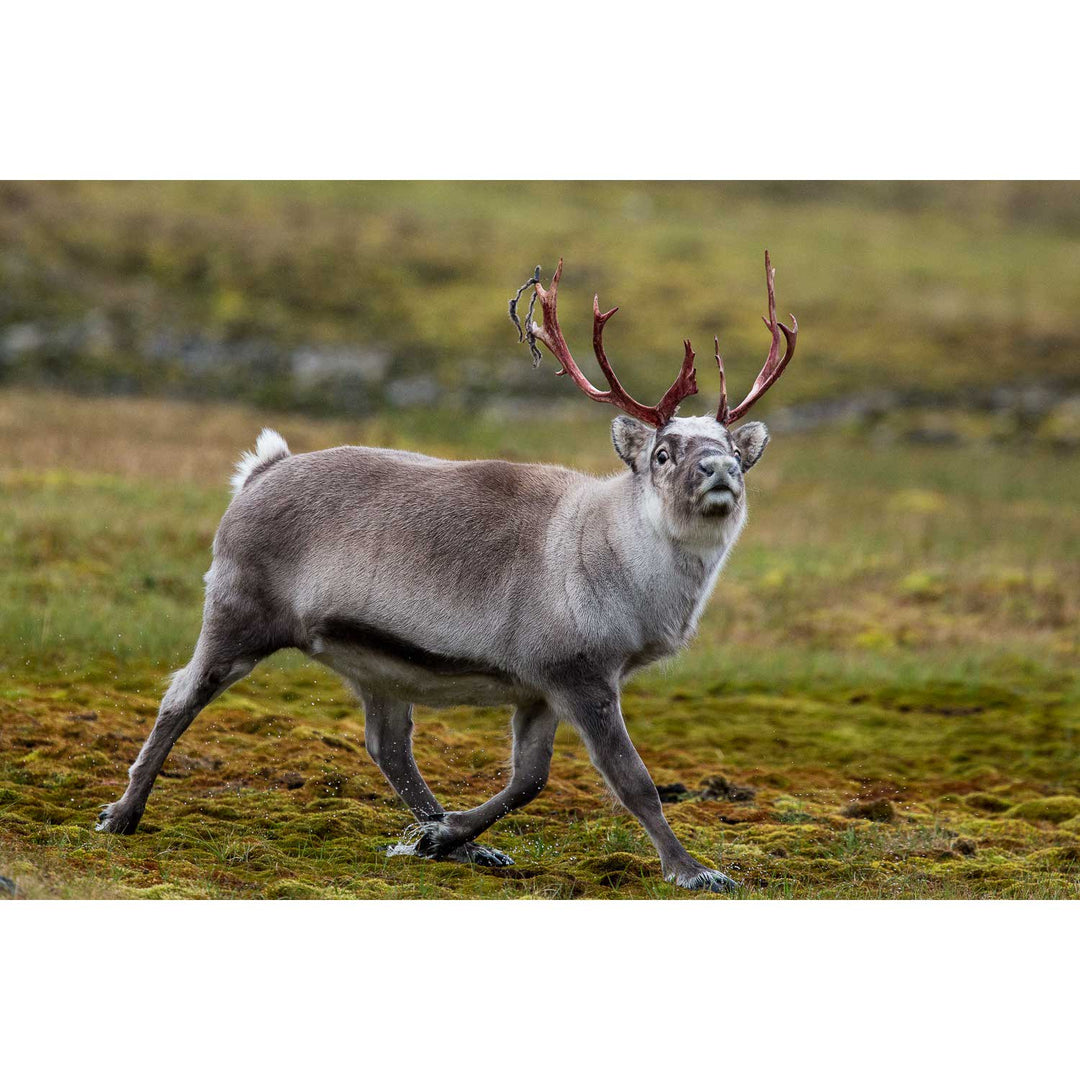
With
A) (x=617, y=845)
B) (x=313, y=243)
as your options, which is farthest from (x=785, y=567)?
(x=313, y=243)

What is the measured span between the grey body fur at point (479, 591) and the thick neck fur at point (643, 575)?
0.01m

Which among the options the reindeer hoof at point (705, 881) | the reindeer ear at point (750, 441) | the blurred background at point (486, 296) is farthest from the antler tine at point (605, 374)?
the blurred background at point (486, 296)

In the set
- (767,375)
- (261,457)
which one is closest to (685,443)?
(767,375)

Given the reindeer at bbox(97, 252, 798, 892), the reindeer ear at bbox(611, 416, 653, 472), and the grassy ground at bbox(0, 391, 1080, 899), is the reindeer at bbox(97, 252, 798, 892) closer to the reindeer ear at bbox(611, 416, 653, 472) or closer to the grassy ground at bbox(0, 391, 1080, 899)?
the reindeer ear at bbox(611, 416, 653, 472)

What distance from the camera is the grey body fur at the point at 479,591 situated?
8.27 m

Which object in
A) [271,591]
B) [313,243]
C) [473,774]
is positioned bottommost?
[473,774]

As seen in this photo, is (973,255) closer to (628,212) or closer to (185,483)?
(628,212)

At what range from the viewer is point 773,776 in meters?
11.2

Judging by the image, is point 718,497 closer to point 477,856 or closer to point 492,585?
point 492,585

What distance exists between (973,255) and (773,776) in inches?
1131

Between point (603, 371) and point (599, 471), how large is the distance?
13.3 m

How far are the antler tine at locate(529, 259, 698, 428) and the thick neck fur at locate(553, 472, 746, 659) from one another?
0.44 metres

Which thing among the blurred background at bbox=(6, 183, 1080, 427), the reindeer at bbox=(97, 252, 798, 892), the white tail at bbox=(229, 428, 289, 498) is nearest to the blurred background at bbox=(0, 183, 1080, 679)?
the blurred background at bbox=(6, 183, 1080, 427)

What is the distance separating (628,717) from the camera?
1293cm
